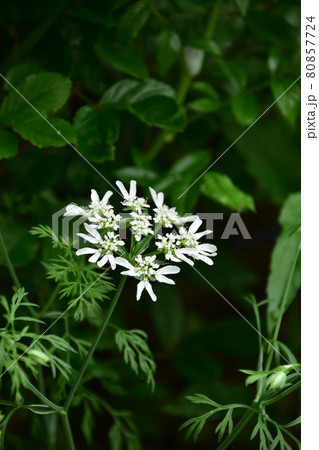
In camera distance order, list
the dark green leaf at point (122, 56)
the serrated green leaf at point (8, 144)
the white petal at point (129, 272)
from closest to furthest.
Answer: the white petal at point (129, 272), the serrated green leaf at point (8, 144), the dark green leaf at point (122, 56)

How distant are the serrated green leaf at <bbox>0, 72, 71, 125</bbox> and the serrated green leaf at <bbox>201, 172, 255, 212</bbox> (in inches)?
8.6

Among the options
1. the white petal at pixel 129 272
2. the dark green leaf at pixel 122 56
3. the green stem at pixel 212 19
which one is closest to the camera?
the white petal at pixel 129 272

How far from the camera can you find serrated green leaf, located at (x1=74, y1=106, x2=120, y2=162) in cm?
61

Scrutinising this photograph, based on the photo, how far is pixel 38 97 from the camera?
1.96 feet

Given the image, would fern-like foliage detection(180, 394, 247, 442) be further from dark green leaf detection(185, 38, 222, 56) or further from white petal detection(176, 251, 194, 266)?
dark green leaf detection(185, 38, 222, 56)

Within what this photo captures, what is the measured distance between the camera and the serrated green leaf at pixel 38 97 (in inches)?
23.1

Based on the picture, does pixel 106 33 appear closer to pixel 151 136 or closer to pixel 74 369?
pixel 151 136

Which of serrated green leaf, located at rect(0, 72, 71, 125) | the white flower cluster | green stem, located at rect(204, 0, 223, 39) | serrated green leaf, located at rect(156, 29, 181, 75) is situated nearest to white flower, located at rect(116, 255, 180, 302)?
the white flower cluster

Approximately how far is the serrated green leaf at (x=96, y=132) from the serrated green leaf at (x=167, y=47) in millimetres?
119

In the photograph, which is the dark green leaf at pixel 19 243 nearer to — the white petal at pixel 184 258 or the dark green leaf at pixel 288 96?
the white petal at pixel 184 258

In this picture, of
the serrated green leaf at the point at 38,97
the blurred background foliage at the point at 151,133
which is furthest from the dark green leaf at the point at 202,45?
the serrated green leaf at the point at 38,97

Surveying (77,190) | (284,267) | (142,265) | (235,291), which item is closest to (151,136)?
(77,190)

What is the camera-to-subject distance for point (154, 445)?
1.06 meters

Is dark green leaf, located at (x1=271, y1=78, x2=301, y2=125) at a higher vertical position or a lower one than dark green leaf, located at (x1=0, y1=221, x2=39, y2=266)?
higher
